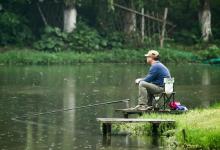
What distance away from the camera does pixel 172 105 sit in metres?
17.7

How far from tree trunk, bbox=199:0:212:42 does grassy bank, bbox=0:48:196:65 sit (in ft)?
9.70

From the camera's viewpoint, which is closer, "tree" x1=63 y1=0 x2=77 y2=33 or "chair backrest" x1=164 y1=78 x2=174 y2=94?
"chair backrest" x1=164 y1=78 x2=174 y2=94

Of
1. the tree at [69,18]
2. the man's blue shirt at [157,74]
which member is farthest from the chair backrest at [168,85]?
the tree at [69,18]

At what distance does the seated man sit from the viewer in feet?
58.8

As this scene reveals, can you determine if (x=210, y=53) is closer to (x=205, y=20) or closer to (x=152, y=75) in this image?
(x=205, y=20)

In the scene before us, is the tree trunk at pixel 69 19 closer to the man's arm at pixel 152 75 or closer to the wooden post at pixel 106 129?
the man's arm at pixel 152 75

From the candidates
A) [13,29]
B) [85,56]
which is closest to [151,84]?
[85,56]

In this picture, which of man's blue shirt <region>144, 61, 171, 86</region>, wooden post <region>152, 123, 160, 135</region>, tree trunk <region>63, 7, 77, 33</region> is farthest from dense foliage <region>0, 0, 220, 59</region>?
wooden post <region>152, 123, 160, 135</region>

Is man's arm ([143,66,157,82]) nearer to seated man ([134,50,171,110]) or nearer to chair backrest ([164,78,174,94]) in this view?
seated man ([134,50,171,110])

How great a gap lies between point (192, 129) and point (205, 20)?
101 feet

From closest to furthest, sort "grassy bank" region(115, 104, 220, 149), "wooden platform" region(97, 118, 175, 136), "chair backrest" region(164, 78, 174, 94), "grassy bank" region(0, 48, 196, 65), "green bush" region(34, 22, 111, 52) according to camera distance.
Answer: "grassy bank" region(115, 104, 220, 149)
"wooden platform" region(97, 118, 175, 136)
"chair backrest" region(164, 78, 174, 94)
"grassy bank" region(0, 48, 196, 65)
"green bush" region(34, 22, 111, 52)

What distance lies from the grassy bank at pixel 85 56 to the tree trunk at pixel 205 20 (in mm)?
Result: 2955

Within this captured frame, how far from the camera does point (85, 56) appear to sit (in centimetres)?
4116

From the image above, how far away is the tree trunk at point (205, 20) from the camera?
4478 centimetres
